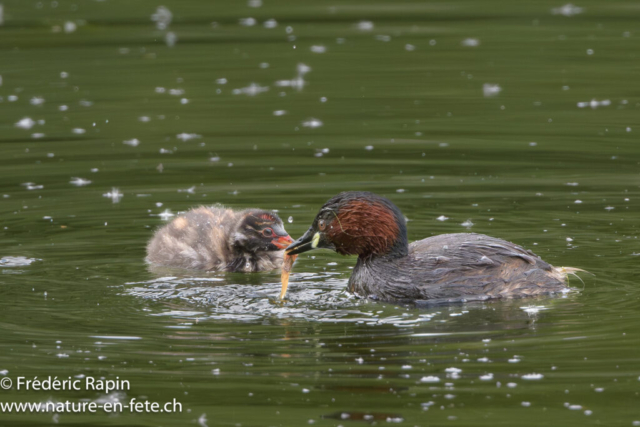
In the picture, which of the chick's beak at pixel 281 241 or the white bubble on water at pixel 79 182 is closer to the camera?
the chick's beak at pixel 281 241

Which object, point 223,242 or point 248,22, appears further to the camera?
point 248,22

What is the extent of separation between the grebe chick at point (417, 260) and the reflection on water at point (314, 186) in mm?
182

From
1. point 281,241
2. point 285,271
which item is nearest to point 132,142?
point 281,241

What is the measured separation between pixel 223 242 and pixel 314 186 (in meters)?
2.08

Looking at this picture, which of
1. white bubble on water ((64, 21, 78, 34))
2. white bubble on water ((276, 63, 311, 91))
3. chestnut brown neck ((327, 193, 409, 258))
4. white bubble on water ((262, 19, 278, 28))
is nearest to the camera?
chestnut brown neck ((327, 193, 409, 258))

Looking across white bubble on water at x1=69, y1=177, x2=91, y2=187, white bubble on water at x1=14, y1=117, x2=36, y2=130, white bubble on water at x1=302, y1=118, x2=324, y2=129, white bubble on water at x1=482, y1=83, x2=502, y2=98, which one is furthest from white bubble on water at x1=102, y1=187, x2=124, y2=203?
white bubble on water at x1=482, y1=83, x2=502, y2=98

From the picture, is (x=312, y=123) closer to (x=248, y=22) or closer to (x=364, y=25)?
(x=364, y=25)

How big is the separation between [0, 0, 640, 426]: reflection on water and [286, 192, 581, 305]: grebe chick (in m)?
0.18

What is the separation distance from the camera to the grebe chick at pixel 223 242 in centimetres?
1022

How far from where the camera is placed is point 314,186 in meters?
12.3

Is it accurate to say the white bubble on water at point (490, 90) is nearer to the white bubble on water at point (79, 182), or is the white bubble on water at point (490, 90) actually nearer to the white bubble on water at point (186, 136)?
the white bubble on water at point (186, 136)

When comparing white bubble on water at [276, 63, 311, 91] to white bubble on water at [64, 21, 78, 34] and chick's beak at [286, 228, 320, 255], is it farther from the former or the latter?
chick's beak at [286, 228, 320, 255]

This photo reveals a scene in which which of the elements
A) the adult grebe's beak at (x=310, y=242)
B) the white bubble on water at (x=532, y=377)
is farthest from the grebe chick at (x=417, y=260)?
the white bubble on water at (x=532, y=377)

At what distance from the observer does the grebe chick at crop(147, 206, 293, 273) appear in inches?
402
